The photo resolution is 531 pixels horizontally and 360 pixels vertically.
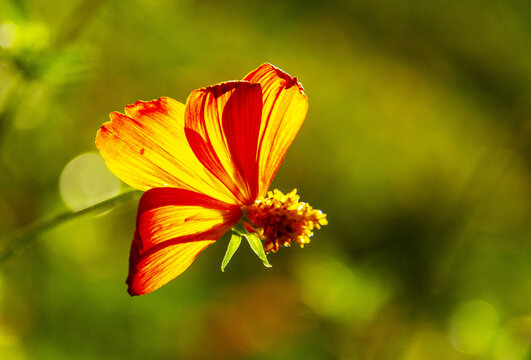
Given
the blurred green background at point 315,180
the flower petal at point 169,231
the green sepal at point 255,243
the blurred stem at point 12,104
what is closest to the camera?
the flower petal at point 169,231

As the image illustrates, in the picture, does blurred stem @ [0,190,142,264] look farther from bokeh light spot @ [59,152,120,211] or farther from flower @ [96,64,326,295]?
bokeh light spot @ [59,152,120,211]

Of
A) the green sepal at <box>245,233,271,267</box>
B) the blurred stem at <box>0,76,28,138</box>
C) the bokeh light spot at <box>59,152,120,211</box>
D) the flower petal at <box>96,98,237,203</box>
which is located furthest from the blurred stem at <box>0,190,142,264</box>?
the bokeh light spot at <box>59,152,120,211</box>

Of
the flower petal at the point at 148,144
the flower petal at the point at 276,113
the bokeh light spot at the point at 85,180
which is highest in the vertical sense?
the flower petal at the point at 276,113

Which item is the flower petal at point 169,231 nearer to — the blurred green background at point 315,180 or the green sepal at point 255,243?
the green sepal at point 255,243

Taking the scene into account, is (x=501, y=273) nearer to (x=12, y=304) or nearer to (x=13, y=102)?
(x=12, y=304)

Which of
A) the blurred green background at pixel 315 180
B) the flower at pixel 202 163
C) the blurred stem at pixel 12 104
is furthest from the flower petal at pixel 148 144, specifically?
the blurred stem at pixel 12 104

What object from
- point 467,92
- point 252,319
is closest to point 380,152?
point 467,92

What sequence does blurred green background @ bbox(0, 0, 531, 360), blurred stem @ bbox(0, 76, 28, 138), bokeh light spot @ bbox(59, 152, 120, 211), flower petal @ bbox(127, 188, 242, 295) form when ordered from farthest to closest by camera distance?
blurred green background @ bbox(0, 0, 531, 360) → bokeh light spot @ bbox(59, 152, 120, 211) → blurred stem @ bbox(0, 76, 28, 138) → flower petal @ bbox(127, 188, 242, 295)

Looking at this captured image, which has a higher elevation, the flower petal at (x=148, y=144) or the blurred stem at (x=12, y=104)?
the flower petal at (x=148, y=144)

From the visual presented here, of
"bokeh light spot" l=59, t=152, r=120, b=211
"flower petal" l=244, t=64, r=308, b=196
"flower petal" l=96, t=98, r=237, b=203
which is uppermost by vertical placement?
"flower petal" l=244, t=64, r=308, b=196
